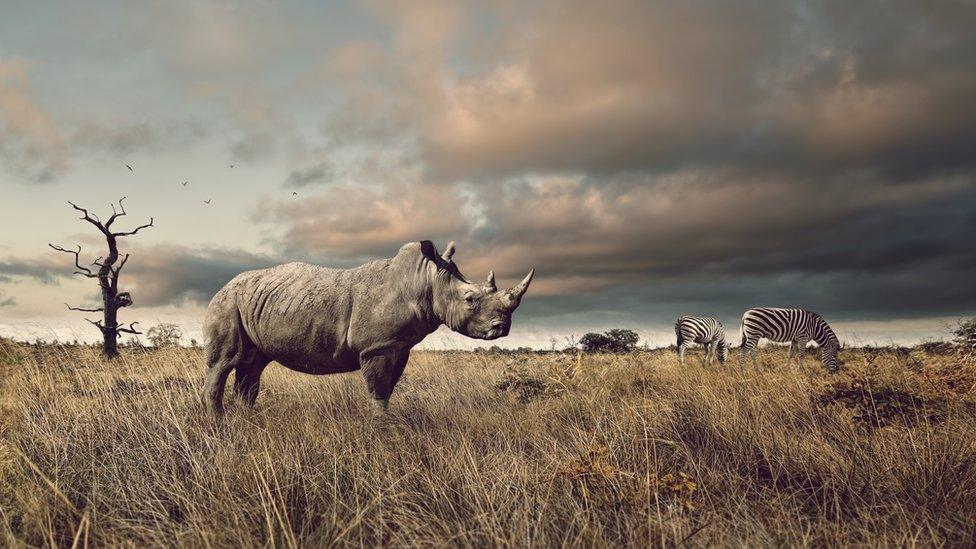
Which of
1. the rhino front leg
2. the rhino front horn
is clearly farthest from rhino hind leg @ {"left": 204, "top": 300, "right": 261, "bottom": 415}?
the rhino front horn

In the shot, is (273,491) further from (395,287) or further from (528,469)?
(395,287)

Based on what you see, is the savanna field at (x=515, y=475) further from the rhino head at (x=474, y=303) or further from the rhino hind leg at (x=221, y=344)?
the rhino head at (x=474, y=303)

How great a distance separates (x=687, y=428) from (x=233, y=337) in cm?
517

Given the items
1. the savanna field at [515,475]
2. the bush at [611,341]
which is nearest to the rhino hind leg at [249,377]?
the savanna field at [515,475]

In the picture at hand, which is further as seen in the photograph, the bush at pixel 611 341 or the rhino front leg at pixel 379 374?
the bush at pixel 611 341

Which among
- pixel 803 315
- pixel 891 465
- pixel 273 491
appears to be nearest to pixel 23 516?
pixel 273 491

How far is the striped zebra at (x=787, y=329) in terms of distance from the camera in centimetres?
1902

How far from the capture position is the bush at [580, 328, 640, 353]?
98.1 feet

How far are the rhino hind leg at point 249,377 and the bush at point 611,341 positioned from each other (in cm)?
2363

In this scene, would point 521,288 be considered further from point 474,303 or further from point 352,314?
point 352,314

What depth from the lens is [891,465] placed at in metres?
4.68

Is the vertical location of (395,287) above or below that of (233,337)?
above

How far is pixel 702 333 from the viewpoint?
21031 mm

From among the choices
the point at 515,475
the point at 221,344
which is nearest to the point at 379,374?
the point at 221,344
